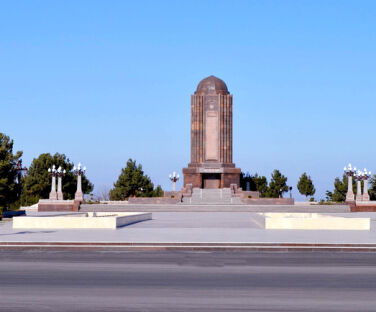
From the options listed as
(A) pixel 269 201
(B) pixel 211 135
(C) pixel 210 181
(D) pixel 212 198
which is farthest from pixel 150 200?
(B) pixel 211 135

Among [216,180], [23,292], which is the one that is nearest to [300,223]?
[23,292]

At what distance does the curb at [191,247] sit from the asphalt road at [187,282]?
1417mm

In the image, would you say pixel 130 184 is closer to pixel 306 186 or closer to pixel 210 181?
pixel 210 181

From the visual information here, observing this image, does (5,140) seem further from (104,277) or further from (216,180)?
(104,277)

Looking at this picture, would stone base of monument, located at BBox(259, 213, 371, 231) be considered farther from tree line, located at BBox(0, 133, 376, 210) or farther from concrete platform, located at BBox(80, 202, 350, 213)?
tree line, located at BBox(0, 133, 376, 210)

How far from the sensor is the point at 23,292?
10172 mm

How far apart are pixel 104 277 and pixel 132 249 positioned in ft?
20.9

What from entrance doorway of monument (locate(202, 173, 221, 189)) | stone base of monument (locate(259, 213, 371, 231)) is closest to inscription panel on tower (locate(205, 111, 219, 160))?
entrance doorway of monument (locate(202, 173, 221, 189))

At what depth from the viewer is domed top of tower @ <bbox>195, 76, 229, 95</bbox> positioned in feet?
243

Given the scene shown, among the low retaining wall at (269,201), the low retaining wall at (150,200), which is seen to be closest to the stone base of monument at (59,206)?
the low retaining wall at (150,200)

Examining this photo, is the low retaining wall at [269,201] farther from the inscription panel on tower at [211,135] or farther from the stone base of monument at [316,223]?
the stone base of monument at [316,223]

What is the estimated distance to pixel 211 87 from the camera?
74.0 meters

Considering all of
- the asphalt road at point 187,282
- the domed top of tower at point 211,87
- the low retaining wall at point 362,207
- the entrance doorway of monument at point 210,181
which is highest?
the domed top of tower at point 211,87

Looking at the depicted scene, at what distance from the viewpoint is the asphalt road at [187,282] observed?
914 cm
